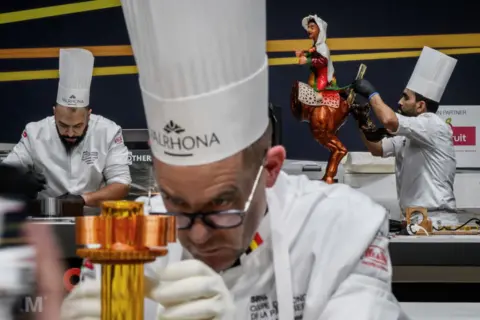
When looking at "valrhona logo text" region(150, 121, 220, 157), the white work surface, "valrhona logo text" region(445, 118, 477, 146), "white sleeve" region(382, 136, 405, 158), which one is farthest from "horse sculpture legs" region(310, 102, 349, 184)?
"valrhona logo text" region(445, 118, 477, 146)

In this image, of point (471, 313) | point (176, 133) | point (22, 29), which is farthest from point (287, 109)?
point (176, 133)

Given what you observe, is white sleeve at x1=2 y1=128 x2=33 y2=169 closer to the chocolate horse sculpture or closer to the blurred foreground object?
the chocolate horse sculpture

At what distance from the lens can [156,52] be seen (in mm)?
682

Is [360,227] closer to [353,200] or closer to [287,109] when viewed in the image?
[353,200]

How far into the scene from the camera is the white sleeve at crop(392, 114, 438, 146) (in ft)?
12.1

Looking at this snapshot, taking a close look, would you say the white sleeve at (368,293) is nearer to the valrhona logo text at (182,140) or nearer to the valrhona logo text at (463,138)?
the valrhona logo text at (182,140)

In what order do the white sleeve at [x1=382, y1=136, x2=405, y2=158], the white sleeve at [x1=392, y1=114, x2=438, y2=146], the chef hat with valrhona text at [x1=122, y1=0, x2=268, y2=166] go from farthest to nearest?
the white sleeve at [x1=382, y1=136, x2=405, y2=158] → the white sleeve at [x1=392, y1=114, x2=438, y2=146] → the chef hat with valrhona text at [x1=122, y1=0, x2=268, y2=166]

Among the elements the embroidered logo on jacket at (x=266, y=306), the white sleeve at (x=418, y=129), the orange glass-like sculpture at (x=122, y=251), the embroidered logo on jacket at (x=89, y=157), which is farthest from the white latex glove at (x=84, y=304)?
the embroidered logo on jacket at (x=89, y=157)

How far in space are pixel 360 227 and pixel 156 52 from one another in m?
0.56

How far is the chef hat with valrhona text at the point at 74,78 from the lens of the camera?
3.89 meters

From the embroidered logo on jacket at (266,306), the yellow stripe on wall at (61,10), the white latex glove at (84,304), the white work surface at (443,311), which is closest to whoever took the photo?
the white latex glove at (84,304)

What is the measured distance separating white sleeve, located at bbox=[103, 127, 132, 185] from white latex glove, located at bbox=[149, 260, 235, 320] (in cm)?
344

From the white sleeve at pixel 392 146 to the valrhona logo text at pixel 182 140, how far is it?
366 cm

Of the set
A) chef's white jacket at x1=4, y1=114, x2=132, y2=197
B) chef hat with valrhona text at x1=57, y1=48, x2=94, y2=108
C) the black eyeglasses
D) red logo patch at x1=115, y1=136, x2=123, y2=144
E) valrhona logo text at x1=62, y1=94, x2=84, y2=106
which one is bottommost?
the black eyeglasses
